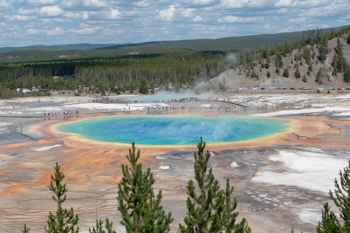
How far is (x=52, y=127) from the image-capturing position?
196ft

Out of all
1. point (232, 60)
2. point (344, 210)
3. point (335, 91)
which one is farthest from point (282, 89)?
point (344, 210)

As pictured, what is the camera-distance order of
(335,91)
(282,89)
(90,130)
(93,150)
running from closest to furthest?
(93,150) → (90,130) → (335,91) → (282,89)

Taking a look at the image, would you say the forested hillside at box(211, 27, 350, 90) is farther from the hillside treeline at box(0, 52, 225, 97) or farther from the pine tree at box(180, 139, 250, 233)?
the pine tree at box(180, 139, 250, 233)

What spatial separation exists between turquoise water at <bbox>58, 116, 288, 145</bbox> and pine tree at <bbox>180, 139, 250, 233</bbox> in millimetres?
33663

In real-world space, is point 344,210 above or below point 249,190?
above

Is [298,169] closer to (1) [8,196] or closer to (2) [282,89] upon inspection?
(1) [8,196]

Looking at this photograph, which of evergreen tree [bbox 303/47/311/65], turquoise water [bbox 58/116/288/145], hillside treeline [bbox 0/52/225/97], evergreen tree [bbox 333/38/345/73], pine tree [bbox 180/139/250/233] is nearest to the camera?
pine tree [bbox 180/139/250/233]

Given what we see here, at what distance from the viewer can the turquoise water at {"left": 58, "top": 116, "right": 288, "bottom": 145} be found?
1966 inches

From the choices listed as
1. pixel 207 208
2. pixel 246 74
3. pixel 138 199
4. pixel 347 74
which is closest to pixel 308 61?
pixel 347 74

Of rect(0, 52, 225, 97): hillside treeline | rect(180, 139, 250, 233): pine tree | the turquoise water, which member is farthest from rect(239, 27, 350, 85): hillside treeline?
rect(180, 139, 250, 233): pine tree

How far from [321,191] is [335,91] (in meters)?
67.5

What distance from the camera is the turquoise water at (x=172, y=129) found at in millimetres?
49938

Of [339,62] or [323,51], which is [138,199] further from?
[323,51]

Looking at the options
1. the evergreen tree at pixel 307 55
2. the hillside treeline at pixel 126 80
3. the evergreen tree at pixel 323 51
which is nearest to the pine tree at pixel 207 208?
the hillside treeline at pixel 126 80
